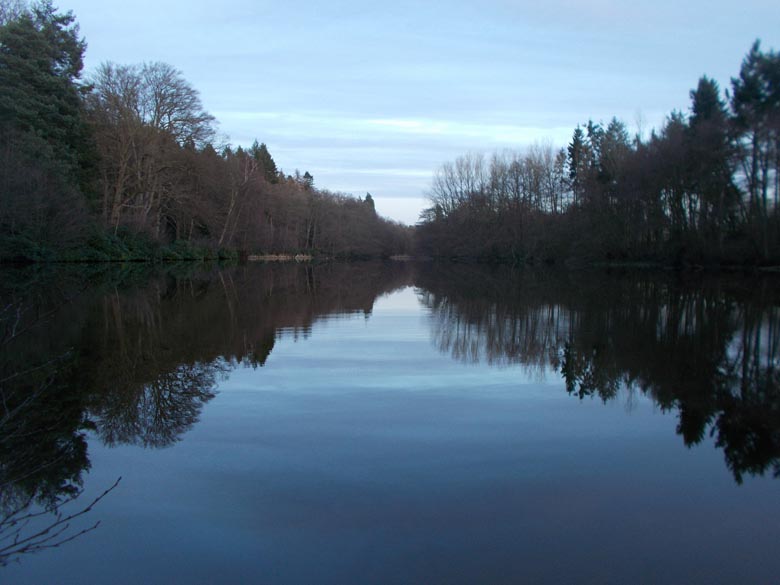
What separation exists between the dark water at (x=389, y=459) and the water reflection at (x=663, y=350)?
2.3 inches

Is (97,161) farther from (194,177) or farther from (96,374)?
(96,374)

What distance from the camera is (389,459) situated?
17.8ft

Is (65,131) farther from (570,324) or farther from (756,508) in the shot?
(756,508)

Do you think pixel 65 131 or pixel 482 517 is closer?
pixel 482 517

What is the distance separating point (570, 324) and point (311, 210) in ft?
238

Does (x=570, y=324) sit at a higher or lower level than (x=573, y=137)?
lower

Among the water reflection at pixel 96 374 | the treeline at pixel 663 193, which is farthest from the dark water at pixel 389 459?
the treeline at pixel 663 193

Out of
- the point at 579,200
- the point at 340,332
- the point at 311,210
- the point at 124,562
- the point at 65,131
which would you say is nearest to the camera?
the point at 124,562

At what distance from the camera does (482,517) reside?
4254mm

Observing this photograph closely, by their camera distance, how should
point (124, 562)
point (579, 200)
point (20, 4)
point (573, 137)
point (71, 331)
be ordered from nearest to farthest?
point (124, 562)
point (71, 331)
point (20, 4)
point (579, 200)
point (573, 137)

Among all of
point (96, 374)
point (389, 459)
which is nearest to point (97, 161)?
point (96, 374)

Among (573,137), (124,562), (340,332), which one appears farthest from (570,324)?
(573,137)

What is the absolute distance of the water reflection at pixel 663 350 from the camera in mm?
6516

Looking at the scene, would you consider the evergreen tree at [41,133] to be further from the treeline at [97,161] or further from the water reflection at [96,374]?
the water reflection at [96,374]
